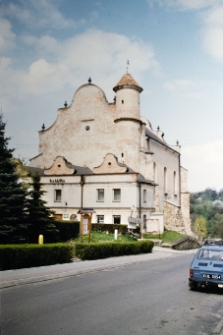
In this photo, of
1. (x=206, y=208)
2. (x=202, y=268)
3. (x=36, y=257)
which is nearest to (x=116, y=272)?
(x=36, y=257)

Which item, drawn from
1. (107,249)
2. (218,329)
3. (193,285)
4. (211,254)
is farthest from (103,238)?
(218,329)

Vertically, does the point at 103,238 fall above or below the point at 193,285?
above

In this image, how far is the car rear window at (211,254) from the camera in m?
12.8

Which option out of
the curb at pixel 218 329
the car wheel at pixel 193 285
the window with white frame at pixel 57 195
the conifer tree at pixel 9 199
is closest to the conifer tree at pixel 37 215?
the conifer tree at pixel 9 199

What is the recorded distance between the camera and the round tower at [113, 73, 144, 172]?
42938 mm

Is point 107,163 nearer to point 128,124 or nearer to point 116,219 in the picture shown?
point 116,219

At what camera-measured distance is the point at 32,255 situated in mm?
16703

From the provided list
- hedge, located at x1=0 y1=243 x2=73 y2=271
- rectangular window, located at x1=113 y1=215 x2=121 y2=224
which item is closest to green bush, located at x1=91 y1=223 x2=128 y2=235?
rectangular window, located at x1=113 y1=215 x2=121 y2=224

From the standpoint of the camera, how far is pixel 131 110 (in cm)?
4331

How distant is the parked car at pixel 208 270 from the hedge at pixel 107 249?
349 inches

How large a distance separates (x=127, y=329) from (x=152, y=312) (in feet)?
5.66

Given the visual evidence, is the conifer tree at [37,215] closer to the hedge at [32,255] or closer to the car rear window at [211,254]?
the hedge at [32,255]

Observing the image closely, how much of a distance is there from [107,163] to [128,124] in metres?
6.61

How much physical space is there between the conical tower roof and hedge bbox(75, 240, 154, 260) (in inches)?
864
